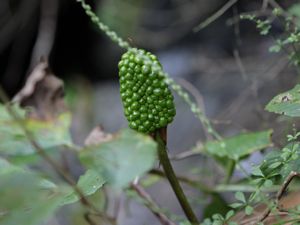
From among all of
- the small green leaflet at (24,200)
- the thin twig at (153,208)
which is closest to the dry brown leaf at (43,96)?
the thin twig at (153,208)

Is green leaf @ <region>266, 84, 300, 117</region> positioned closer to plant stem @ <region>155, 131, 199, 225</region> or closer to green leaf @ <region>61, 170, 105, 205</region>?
plant stem @ <region>155, 131, 199, 225</region>

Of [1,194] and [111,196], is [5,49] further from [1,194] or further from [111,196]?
[1,194]

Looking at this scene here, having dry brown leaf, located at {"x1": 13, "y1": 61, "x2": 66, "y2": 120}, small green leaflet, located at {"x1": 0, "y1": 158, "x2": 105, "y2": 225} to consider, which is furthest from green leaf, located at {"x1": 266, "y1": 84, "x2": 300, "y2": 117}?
dry brown leaf, located at {"x1": 13, "y1": 61, "x2": 66, "y2": 120}

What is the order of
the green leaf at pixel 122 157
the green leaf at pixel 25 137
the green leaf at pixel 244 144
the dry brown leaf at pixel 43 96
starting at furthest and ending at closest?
1. the dry brown leaf at pixel 43 96
2. the green leaf at pixel 244 144
3. the green leaf at pixel 25 137
4. the green leaf at pixel 122 157

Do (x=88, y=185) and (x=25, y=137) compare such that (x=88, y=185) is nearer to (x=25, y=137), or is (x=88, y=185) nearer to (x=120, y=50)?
(x=25, y=137)

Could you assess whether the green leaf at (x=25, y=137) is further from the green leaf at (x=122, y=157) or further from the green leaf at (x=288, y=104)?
the green leaf at (x=288, y=104)
